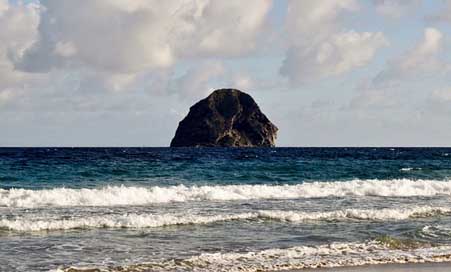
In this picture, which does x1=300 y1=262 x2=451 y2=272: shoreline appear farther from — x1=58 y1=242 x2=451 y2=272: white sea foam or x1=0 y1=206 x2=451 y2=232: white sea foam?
x1=0 y1=206 x2=451 y2=232: white sea foam

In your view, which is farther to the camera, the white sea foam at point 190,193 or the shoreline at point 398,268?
the white sea foam at point 190,193

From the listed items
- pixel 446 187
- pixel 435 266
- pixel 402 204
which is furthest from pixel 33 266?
pixel 446 187

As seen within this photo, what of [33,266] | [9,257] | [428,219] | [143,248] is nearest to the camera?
[33,266]

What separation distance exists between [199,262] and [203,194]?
46.7 feet

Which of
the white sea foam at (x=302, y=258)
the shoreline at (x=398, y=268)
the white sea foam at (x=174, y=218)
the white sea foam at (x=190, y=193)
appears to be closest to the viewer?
the shoreline at (x=398, y=268)

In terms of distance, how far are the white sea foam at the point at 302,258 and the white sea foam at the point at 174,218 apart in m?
4.99

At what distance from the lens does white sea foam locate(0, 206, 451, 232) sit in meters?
18.0

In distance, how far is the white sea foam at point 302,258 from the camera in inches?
508

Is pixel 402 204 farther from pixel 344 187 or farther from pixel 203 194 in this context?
pixel 203 194

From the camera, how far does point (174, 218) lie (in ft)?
63.5

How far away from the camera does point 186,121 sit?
167 m

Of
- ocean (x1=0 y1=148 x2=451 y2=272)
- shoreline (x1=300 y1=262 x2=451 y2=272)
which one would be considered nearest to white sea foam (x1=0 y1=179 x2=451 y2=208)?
ocean (x1=0 y1=148 x2=451 y2=272)

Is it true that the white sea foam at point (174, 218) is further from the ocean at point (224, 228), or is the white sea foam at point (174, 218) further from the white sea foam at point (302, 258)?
the white sea foam at point (302, 258)

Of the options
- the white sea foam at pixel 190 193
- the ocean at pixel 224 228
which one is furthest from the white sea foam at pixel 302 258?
the white sea foam at pixel 190 193
